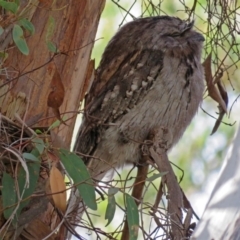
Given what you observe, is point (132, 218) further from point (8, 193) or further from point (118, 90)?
point (118, 90)

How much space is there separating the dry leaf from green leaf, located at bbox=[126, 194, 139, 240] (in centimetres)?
17

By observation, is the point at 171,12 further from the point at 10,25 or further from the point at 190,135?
the point at 10,25

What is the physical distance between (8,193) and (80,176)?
7.6 inches

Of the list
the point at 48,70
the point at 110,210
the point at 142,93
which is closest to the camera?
the point at 110,210

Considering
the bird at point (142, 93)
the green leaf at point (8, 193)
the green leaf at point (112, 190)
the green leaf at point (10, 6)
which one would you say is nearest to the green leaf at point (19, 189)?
the green leaf at point (8, 193)

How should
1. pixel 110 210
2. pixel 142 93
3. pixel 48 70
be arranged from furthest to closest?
pixel 142 93 → pixel 48 70 → pixel 110 210

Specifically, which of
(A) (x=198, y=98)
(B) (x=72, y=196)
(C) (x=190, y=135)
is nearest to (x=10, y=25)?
(B) (x=72, y=196)

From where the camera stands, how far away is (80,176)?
2012 mm

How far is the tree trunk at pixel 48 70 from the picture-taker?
7.19 ft

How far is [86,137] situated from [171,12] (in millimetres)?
1644

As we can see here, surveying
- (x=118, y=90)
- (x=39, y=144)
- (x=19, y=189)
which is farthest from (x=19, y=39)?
A: (x=118, y=90)

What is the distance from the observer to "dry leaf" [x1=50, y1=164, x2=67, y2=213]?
199cm

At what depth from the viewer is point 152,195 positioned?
480 cm

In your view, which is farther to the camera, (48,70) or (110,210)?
(48,70)
